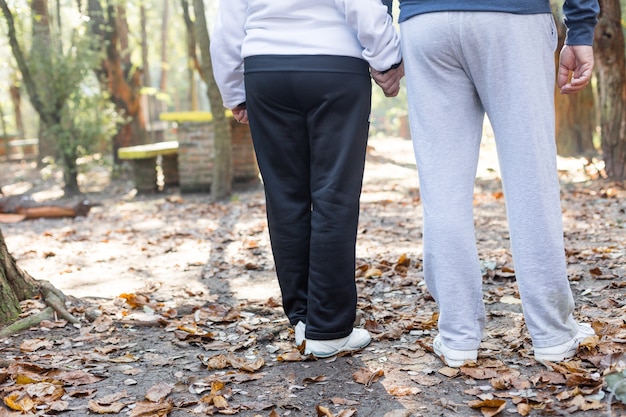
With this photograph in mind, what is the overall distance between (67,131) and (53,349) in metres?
8.54

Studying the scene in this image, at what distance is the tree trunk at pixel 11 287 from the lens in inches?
136

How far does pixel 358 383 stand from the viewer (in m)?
2.63

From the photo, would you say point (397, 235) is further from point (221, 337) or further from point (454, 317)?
point (454, 317)

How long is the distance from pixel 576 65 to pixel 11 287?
290 cm

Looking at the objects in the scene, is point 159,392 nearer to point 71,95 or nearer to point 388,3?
point 388,3

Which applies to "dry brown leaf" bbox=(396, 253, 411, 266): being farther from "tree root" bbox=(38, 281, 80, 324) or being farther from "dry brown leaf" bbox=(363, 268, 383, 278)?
"tree root" bbox=(38, 281, 80, 324)

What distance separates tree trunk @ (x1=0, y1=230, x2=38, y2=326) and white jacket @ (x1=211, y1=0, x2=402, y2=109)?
1.76m

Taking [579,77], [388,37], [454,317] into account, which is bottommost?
[454,317]

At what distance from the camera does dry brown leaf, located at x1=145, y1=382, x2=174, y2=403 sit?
101 inches

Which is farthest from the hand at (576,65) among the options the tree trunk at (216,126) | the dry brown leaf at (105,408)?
the tree trunk at (216,126)

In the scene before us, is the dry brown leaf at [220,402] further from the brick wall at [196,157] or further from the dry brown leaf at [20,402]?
the brick wall at [196,157]

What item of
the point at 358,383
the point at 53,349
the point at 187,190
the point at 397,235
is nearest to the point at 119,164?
the point at 187,190

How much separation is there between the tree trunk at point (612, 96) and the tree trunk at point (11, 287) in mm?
6356

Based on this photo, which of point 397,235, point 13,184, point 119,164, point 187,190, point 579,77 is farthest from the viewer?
point 13,184
